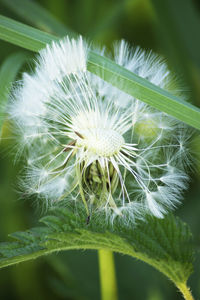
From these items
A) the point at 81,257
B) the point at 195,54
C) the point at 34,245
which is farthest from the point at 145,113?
the point at 195,54

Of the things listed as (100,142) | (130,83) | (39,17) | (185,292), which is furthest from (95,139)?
(39,17)

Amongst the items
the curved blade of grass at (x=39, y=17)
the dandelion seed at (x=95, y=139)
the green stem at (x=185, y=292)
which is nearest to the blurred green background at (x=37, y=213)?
the curved blade of grass at (x=39, y=17)

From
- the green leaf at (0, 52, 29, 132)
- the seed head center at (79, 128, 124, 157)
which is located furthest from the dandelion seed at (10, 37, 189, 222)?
the green leaf at (0, 52, 29, 132)

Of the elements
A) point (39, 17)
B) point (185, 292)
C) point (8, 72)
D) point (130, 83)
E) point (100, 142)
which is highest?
point (39, 17)

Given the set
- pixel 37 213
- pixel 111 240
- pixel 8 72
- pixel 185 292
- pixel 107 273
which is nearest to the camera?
pixel 111 240

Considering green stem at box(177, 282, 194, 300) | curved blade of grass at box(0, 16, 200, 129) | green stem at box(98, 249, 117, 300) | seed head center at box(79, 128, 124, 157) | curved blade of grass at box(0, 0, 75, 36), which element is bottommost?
green stem at box(177, 282, 194, 300)

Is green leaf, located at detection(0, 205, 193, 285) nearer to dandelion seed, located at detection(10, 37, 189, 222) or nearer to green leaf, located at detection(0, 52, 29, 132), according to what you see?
dandelion seed, located at detection(10, 37, 189, 222)

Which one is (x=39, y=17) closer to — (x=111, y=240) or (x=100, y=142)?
(x=100, y=142)
